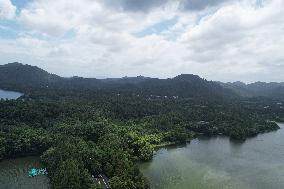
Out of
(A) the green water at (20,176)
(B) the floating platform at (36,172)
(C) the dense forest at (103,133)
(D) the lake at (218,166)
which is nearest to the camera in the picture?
(C) the dense forest at (103,133)

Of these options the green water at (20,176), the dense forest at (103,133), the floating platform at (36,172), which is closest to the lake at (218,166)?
the dense forest at (103,133)

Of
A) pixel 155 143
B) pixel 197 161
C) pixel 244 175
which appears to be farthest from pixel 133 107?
pixel 244 175

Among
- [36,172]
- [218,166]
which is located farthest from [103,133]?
[218,166]

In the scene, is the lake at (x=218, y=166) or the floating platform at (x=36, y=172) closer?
the lake at (x=218, y=166)

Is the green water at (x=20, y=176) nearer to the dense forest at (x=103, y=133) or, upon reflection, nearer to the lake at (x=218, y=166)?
the dense forest at (x=103, y=133)

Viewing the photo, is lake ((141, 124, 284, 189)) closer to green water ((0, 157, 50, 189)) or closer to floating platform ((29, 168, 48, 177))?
floating platform ((29, 168, 48, 177))

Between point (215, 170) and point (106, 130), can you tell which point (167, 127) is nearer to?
point (106, 130)

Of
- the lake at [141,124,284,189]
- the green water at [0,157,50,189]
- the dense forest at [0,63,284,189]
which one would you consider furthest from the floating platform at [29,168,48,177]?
the lake at [141,124,284,189]

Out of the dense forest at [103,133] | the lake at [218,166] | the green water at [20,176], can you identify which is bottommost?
the green water at [20,176]
